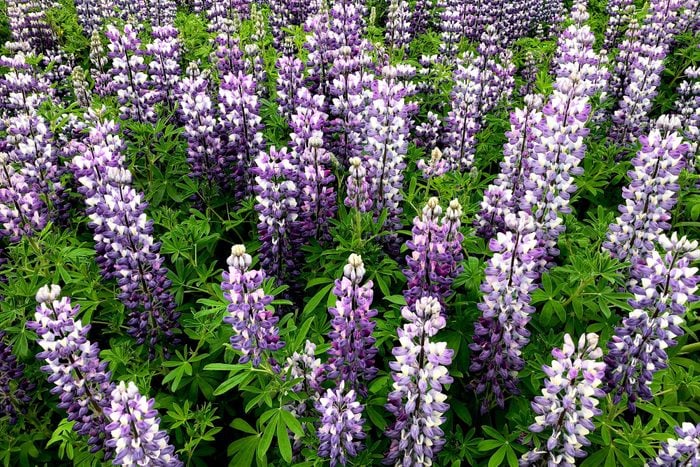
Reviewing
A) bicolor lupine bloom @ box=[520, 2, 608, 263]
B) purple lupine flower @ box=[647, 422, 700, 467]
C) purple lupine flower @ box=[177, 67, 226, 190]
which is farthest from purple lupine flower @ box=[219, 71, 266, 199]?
purple lupine flower @ box=[647, 422, 700, 467]

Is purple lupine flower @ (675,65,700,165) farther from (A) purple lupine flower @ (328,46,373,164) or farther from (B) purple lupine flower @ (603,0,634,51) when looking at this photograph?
(A) purple lupine flower @ (328,46,373,164)

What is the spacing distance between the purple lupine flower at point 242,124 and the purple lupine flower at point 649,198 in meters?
3.29

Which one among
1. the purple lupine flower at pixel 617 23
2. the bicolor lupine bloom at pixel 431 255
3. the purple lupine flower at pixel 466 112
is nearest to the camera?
the bicolor lupine bloom at pixel 431 255

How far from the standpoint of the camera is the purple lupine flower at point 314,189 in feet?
15.1

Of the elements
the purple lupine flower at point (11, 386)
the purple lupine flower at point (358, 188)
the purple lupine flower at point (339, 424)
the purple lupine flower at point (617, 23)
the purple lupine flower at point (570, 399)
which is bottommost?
the purple lupine flower at point (11, 386)

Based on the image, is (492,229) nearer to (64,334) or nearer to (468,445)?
(468,445)

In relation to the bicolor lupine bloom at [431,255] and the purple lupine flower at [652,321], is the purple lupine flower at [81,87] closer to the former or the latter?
the bicolor lupine bloom at [431,255]

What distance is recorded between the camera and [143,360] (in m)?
4.43

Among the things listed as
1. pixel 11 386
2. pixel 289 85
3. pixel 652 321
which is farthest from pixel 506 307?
pixel 11 386

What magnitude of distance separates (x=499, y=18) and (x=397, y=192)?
6586 millimetres

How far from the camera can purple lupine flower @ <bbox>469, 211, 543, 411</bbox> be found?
3.43 m

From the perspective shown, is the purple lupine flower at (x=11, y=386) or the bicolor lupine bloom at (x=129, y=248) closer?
the bicolor lupine bloom at (x=129, y=248)

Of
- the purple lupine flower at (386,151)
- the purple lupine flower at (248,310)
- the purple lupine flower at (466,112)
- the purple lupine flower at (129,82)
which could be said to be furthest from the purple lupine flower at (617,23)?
the purple lupine flower at (248,310)

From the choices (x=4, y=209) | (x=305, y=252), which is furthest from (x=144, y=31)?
(x=305, y=252)
